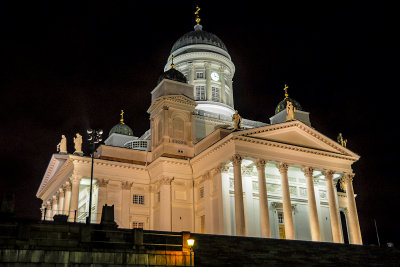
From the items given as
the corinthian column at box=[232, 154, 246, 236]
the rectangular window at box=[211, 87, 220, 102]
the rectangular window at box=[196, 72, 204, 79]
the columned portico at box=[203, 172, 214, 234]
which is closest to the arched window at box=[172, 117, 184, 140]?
the columned portico at box=[203, 172, 214, 234]

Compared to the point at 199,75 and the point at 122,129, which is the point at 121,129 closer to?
the point at 122,129

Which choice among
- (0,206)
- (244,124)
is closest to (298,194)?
(244,124)

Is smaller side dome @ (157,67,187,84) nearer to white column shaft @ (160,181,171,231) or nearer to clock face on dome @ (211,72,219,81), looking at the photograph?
clock face on dome @ (211,72,219,81)

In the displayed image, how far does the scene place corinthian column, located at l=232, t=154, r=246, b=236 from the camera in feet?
102

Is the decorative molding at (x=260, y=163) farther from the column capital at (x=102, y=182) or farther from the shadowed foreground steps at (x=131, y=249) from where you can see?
the column capital at (x=102, y=182)

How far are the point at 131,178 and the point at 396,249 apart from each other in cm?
2159

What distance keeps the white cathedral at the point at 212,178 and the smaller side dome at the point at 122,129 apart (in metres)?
8.71

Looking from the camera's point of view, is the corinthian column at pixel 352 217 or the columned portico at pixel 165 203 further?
the corinthian column at pixel 352 217

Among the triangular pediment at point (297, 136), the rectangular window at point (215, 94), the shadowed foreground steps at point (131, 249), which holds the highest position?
the rectangular window at point (215, 94)

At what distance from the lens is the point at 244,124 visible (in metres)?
45.8

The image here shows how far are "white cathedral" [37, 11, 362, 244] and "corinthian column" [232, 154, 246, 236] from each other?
0.07m

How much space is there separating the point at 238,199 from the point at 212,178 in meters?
4.17

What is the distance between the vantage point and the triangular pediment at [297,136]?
3489cm

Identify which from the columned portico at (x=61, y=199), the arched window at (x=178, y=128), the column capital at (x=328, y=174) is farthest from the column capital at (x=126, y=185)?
the column capital at (x=328, y=174)
